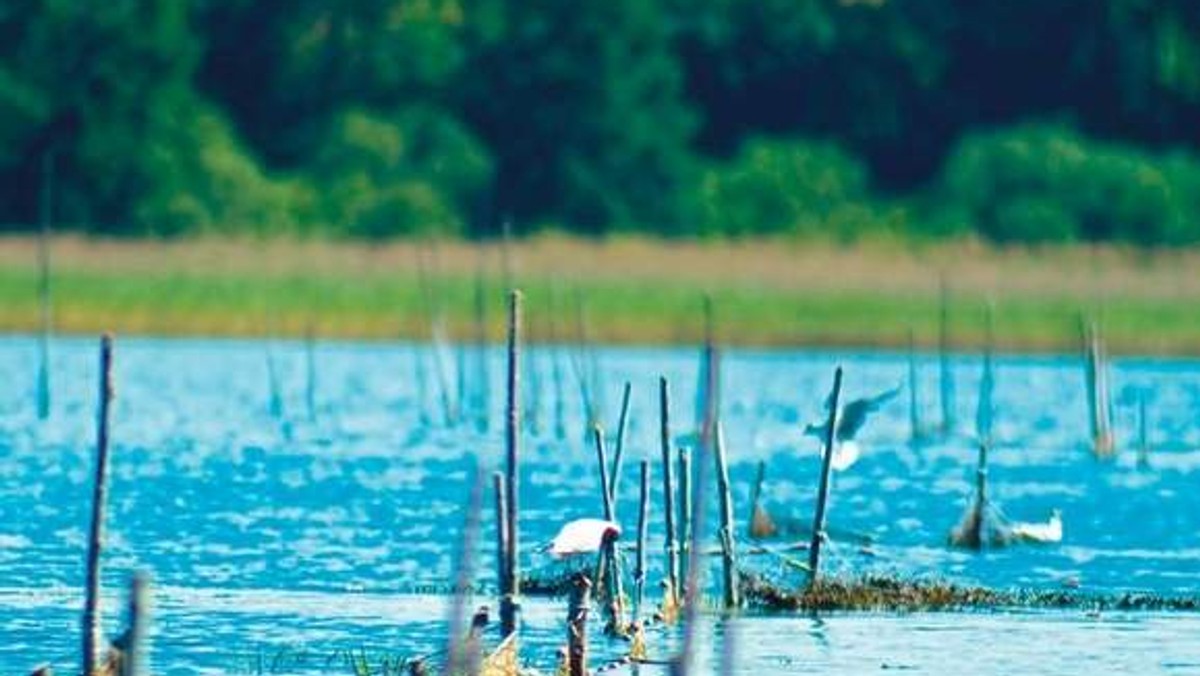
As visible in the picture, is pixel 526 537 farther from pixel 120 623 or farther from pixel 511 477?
pixel 511 477

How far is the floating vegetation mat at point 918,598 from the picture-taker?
22.0m

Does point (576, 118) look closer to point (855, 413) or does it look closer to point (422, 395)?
point (422, 395)

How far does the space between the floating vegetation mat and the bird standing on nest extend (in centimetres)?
105

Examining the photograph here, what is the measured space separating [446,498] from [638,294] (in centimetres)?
1878

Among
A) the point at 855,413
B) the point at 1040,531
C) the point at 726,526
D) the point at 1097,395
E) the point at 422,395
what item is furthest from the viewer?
the point at 422,395

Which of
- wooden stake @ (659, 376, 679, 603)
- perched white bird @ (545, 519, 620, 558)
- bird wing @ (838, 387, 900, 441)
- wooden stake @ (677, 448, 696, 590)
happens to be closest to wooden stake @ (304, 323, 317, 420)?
bird wing @ (838, 387, 900, 441)

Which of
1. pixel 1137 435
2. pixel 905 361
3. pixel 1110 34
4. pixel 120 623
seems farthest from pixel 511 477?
pixel 1110 34

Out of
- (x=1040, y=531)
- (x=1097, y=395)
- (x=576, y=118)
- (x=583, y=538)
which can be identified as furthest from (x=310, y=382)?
(x=576, y=118)

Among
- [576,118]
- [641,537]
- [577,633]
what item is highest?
[576,118]

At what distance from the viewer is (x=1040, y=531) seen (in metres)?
27.0

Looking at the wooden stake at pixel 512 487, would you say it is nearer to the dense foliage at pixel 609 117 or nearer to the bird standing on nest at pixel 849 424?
the bird standing on nest at pixel 849 424

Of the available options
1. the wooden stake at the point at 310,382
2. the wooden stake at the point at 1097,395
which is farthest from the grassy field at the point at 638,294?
the wooden stake at the point at 1097,395

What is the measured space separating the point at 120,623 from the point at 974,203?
40149 mm

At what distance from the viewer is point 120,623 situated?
21.1 meters
